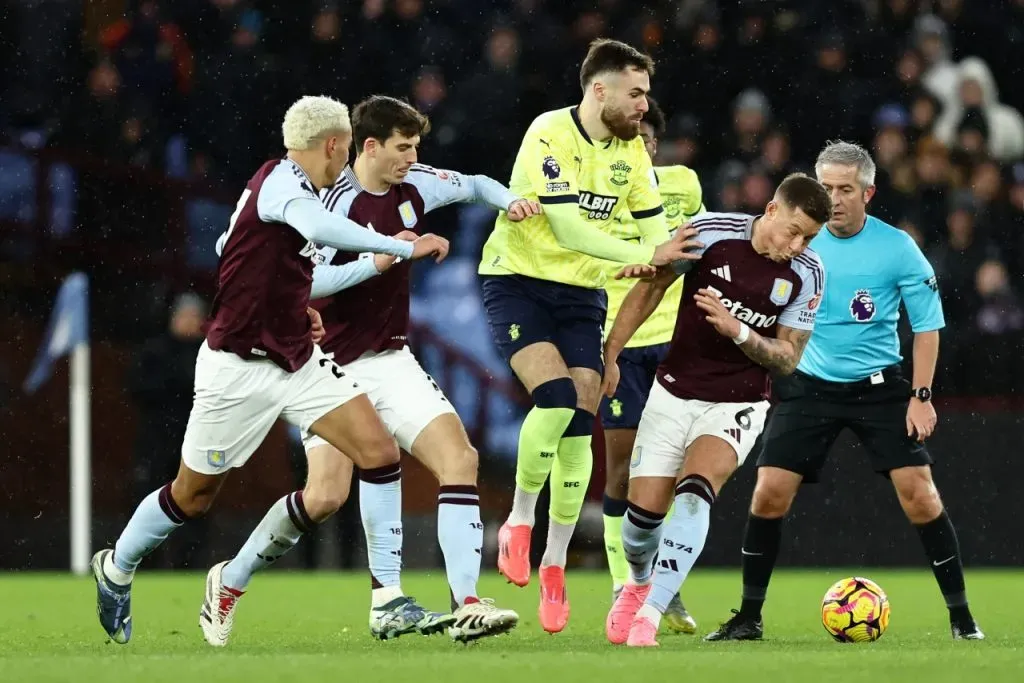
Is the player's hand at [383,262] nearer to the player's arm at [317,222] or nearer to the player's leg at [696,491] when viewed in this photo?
the player's arm at [317,222]

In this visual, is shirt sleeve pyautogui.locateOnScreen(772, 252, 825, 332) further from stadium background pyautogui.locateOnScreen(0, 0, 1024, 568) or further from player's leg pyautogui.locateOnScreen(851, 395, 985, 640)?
stadium background pyautogui.locateOnScreen(0, 0, 1024, 568)

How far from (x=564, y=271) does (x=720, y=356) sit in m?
0.87

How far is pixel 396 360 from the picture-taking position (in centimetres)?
739

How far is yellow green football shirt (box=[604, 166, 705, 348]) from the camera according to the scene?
28.5 feet

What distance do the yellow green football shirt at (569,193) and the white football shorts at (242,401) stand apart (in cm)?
126

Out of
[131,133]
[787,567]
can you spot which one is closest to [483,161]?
[131,133]

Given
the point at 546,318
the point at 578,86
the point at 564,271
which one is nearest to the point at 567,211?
the point at 564,271

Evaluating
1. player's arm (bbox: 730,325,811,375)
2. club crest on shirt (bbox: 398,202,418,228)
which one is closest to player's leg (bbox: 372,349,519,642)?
club crest on shirt (bbox: 398,202,418,228)

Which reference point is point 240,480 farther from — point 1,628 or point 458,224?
point 1,628

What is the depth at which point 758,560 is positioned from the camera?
7559 mm

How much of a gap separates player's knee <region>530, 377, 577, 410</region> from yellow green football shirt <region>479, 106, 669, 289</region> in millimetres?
543

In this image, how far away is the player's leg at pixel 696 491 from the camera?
6.68 metres

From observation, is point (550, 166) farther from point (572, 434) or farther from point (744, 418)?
point (744, 418)

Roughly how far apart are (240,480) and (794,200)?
6496mm
